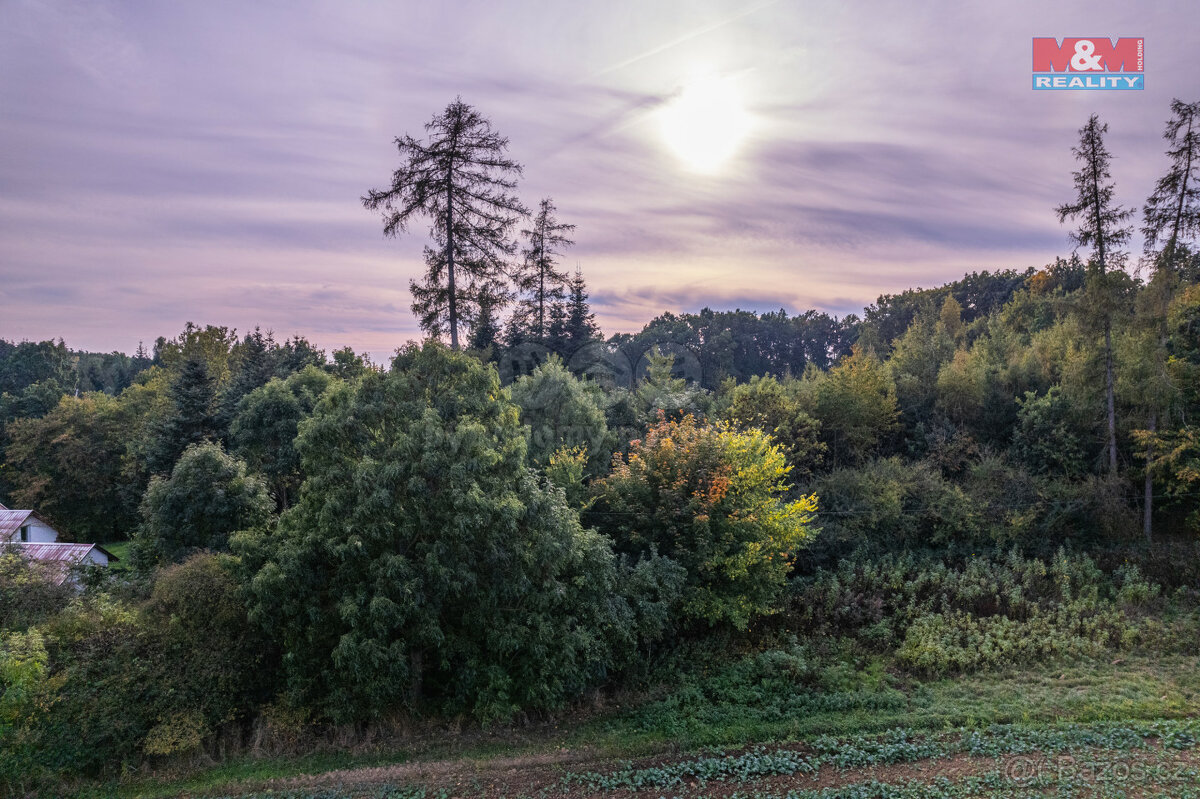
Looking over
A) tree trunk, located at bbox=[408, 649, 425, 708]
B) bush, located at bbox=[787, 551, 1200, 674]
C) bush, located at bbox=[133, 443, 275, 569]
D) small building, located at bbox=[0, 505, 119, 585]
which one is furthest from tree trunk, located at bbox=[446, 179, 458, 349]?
bush, located at bbox=[787, 551, 1200, 674]

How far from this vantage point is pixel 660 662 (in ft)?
48.0

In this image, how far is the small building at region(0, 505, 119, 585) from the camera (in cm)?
1623

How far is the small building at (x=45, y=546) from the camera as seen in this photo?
16234 mm

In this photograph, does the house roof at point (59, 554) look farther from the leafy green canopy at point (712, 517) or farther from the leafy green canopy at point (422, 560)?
the leafy green canopy at point (712, 517)

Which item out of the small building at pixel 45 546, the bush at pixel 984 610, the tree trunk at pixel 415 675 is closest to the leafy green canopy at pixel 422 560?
the tree trunk at pixel 415 675

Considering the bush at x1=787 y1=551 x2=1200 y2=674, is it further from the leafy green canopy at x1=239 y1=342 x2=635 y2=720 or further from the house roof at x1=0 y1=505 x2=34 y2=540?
the house roof at x1=0 y1=505 x2=34 y2=540

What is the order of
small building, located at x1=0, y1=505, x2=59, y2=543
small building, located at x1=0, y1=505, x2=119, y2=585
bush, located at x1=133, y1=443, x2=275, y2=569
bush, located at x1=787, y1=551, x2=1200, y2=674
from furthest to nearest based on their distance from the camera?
small building, located at x1=0, y1=505, x2=59, y2=543 < bush, located at x1=133, y1=443, x2=275, y2=569 < small building, located at x1=0, y1=505, x2=119, y2=585 < bush, located at x1=787, y1=551, x2=1200, y2=674

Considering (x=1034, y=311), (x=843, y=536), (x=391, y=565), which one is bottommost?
(x=843, y=536)

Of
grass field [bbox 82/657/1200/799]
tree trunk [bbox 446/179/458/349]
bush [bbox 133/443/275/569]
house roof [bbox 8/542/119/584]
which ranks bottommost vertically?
grass field [bbox 82/657/1200/799]

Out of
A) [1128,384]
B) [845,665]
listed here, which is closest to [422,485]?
[845,665]

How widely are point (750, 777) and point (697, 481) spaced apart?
22.7 ft

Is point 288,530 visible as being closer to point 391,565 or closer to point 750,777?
point 391,565

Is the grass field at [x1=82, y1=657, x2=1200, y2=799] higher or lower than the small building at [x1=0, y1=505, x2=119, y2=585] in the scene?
lower

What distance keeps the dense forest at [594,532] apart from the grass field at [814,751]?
77 cm
